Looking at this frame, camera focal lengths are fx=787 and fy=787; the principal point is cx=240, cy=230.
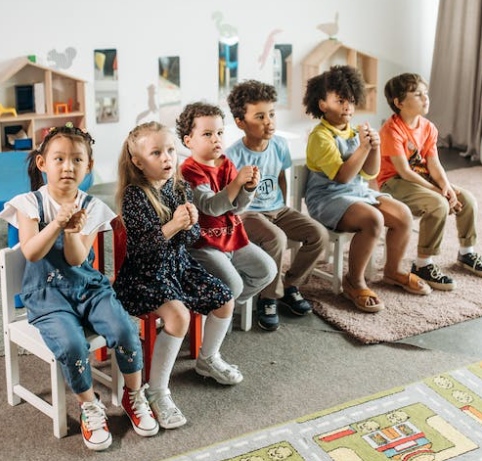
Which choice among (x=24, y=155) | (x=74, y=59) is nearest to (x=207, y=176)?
(x=24, y=155)

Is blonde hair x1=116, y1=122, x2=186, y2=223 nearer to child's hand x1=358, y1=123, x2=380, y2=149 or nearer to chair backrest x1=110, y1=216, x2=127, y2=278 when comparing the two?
chair backrest x1=110, y1=216, x2=127, y2=278

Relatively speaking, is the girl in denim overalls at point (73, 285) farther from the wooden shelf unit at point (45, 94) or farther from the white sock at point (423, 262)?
the wooden shelf unit at point (45, 94)

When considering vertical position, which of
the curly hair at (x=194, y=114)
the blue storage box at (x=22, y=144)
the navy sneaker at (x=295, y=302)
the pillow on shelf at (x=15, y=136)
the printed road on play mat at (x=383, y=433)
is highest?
the curly hair at (x=194, y=114)

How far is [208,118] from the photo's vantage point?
2395 mm

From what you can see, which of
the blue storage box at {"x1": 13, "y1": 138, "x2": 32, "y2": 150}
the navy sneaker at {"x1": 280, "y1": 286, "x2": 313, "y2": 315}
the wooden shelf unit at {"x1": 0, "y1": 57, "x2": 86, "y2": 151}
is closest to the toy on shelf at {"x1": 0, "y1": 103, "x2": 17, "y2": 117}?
the wooden shelf unit at {"x1": 0, "y1": 57, "x2": 86, "y2": 151}

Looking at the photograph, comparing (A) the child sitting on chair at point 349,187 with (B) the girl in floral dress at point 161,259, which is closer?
(B) the girl in floral dress at point 161,259

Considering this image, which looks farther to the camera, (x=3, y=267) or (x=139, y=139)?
(x=139, y=139)

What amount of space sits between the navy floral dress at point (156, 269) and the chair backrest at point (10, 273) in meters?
0.27

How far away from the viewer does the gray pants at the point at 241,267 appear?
7.81ft

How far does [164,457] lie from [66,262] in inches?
21.8

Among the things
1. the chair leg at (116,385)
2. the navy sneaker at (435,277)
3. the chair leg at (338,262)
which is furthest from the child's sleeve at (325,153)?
the chair leg at (116,385)

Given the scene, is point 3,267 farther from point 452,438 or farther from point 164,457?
point 452,438

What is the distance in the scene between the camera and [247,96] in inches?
105

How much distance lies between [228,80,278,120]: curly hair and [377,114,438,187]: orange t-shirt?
606 mm
